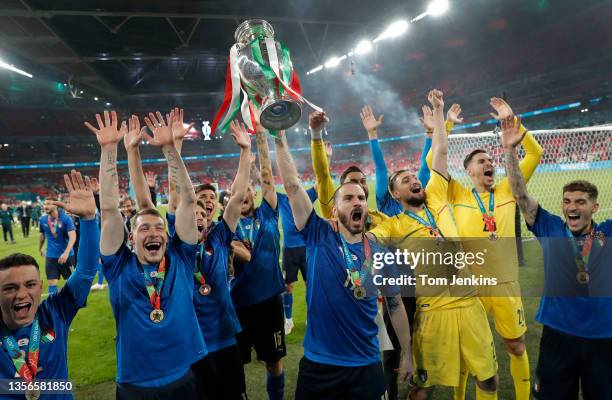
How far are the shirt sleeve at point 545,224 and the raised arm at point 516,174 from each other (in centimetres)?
3

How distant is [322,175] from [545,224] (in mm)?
1635

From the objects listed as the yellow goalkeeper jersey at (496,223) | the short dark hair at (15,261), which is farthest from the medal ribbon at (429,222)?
the short dark hair at (15,261)

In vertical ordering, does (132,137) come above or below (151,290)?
above

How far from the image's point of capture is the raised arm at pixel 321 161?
242 centimetres

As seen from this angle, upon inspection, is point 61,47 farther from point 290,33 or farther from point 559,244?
point 559,244

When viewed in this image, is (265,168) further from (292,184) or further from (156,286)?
(156,286)

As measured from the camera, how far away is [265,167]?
3221 millimetres

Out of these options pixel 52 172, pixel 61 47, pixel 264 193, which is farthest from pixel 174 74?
pixel 52 172

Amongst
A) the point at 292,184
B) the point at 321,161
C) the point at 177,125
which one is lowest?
the point at 292,184

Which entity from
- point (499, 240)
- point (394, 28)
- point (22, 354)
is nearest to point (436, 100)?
point (499, 240)

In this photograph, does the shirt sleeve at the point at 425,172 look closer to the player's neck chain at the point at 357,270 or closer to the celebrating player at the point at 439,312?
the celebrating player at the point at 439,312

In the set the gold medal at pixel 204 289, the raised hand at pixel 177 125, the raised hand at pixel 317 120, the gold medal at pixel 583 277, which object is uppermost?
the raised hand at pixel 177 125

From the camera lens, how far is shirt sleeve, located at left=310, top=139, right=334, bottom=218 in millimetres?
2574

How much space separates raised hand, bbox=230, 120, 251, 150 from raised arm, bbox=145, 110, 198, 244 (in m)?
0.71
